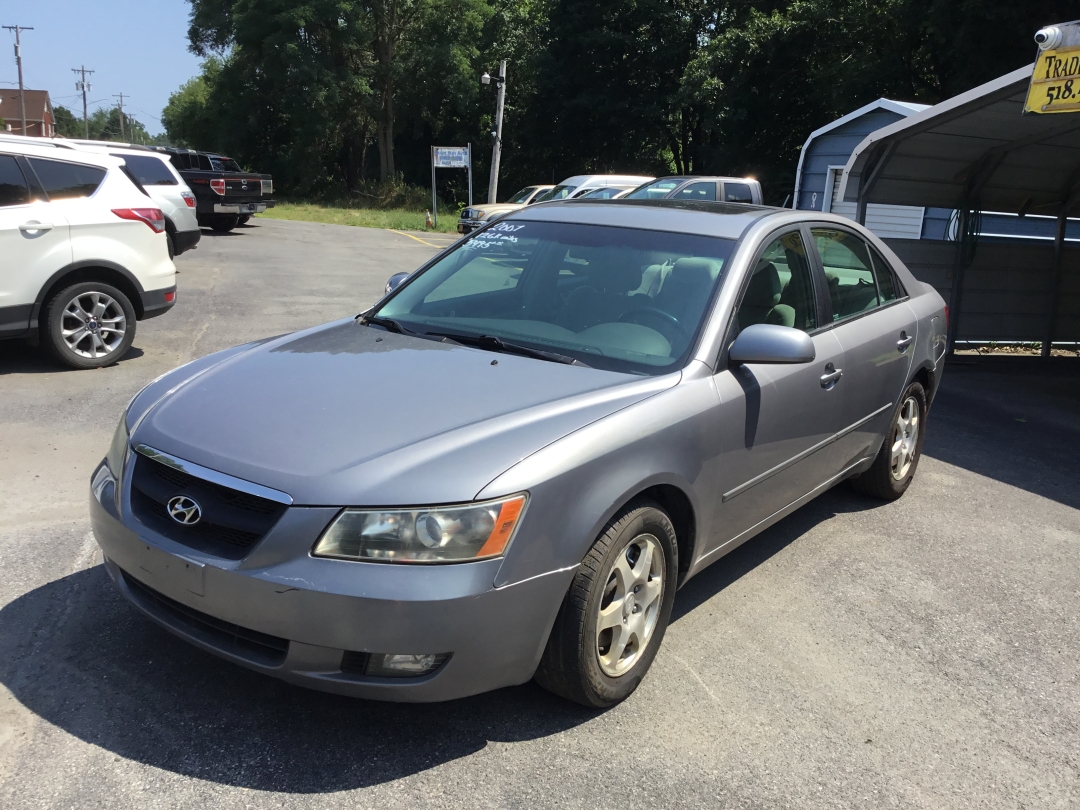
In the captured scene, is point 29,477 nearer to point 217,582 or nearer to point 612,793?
point 217,582

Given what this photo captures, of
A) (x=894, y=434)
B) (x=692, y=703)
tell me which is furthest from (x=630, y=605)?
(x=894, y=434)

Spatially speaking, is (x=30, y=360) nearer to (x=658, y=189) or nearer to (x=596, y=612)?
(x=596, y=612)

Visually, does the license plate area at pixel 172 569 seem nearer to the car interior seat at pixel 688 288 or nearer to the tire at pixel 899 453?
the car interior seat at pixel 688 288

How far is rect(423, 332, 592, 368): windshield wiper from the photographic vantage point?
3.60 m

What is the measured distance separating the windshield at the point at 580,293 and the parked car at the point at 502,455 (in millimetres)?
13

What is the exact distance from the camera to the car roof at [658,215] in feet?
13.7

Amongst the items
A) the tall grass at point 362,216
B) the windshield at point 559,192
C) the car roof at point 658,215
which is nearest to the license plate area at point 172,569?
the car roof at point 658,215

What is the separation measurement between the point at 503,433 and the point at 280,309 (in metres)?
9.03

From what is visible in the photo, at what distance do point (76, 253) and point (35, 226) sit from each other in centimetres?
35

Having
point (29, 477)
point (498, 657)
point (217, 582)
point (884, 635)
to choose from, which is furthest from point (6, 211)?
point (884, 635)

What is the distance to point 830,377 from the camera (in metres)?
4.32

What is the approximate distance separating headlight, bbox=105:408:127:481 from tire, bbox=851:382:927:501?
3.92 m

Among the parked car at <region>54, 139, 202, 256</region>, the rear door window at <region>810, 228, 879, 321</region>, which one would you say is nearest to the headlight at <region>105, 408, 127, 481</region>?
the rear door window at <region>810, 228, 879, 321</region>

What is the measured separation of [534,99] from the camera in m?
39.2
